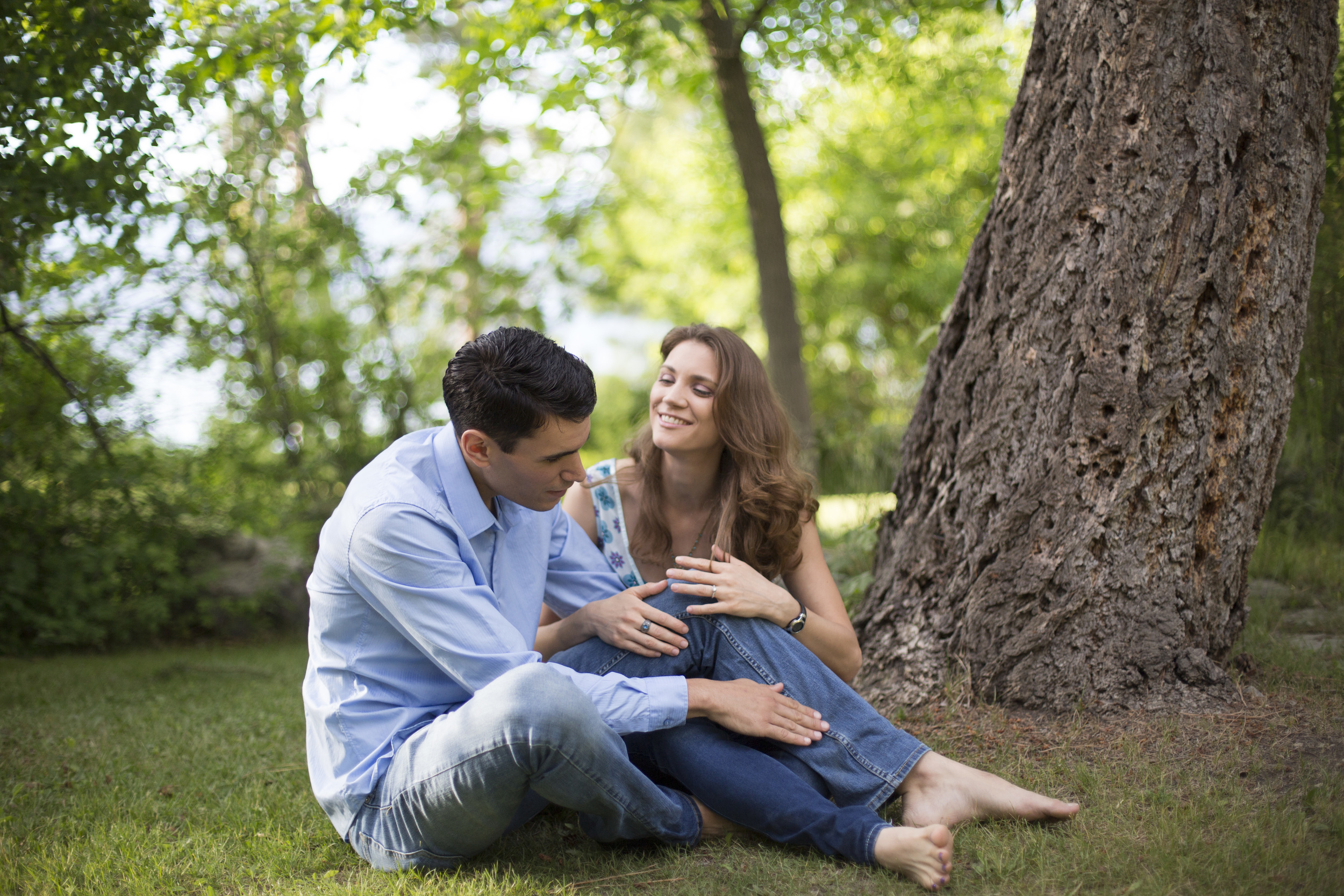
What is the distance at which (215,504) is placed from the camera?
6.13 metres

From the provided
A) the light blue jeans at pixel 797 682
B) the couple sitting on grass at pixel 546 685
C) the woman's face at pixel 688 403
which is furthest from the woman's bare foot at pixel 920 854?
the woman's face at pixel 688 403

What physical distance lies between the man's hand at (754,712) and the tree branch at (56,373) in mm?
4110

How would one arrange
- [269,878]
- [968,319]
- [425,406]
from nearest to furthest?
1. [269,878]
2. [968,319]
3. [425,406]

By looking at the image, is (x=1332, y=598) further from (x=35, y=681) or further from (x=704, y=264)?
(x=704, y=264)

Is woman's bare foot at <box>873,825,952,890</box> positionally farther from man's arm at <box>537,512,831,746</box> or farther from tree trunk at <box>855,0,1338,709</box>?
tree trunk at <box>855,0,1338,709</box>

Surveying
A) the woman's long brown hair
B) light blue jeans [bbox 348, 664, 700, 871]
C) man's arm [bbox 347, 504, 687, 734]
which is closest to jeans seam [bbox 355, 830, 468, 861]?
light blue jeans [bbox 348, 664, 700, 871]

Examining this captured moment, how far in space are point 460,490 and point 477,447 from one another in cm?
12

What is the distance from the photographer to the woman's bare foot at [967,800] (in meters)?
2.39

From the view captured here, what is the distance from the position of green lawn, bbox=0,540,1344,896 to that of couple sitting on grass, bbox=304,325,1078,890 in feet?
0.32

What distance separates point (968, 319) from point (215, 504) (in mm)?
4917

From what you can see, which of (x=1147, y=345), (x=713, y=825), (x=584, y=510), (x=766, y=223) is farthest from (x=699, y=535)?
(x=766, y=223)

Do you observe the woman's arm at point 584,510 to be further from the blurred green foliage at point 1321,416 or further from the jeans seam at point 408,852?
the blurred green foliage at point 1321,416

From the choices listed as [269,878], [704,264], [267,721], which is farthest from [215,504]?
[704,264]

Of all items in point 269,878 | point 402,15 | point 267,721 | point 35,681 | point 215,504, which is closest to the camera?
point 269,878
